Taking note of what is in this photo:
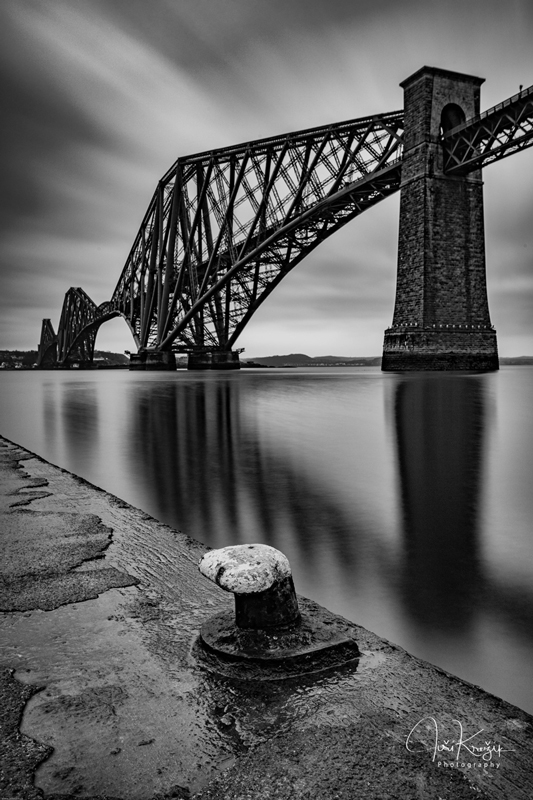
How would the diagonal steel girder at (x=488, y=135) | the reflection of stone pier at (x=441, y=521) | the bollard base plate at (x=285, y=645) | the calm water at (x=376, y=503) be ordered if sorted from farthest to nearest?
1. the diagonal steel girder at (x=488, y=135)
2. the reflection of stone pier at (x=441, y=521)
3. the calm water at (x=376, y=503)
4. the bollard base plate at (x=285, y=645)

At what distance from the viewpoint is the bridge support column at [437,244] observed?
1187 inches

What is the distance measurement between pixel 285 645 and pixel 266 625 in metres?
0.09

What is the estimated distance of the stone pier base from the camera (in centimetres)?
3038

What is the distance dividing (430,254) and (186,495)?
2804cm

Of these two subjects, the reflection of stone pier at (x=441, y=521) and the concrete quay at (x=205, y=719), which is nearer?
the concrete quay at (x=205, y=719)

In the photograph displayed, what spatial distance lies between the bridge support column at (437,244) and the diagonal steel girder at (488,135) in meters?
0.63

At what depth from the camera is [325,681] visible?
1600mm

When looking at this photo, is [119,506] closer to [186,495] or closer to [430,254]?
[186,495]

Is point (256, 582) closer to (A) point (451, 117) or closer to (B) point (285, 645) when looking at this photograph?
(B) point (285, 645)

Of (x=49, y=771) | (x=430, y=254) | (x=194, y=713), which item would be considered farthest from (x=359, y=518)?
(x=430, y=254)

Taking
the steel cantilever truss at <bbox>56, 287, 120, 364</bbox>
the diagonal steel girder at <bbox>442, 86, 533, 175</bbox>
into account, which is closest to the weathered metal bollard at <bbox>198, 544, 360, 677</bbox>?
the diagonal steel girder at <bbox>442, 86, 533, 175</bbox>

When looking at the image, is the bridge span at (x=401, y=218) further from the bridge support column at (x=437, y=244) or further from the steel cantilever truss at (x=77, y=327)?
the steel cantilever truss at (x=77, y=327)

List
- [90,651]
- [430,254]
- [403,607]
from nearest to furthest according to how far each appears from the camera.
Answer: [90,651]
[403,607]
[430,254]

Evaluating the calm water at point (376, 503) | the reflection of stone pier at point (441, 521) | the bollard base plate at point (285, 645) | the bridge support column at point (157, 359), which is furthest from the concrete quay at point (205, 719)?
the bridge support column at point (157, 359)
